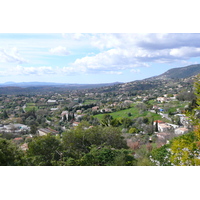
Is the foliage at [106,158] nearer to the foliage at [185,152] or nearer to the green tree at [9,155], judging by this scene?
the foliage at [185,152]

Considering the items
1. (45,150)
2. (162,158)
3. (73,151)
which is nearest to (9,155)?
(45,150)

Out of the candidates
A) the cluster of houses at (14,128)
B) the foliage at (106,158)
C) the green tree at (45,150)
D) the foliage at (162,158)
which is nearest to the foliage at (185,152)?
the foliage at (162,158)

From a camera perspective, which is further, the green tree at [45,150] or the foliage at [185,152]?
the green tree at [45,150]

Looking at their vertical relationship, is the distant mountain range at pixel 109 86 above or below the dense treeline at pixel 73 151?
above

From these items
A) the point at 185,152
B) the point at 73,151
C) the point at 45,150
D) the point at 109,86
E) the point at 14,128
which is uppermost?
the point at 109,86

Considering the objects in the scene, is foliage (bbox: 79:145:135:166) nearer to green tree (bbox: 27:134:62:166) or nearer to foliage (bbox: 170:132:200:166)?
green tree (bbox: 27:134:62:166)

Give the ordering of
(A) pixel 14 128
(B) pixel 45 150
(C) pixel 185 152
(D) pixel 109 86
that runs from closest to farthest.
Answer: (C) pixel 185 152 → (B) pixel 45 150 → (A) pixel 14 128 → (D) pixel 109 86

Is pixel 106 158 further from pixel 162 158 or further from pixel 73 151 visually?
pixel 162 158

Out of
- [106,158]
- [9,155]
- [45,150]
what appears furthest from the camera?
[45,150]

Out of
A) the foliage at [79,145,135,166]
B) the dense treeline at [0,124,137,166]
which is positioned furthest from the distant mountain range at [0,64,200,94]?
the foliage at [79,145,135,166]

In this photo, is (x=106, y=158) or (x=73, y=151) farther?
(x=73, y=151)
